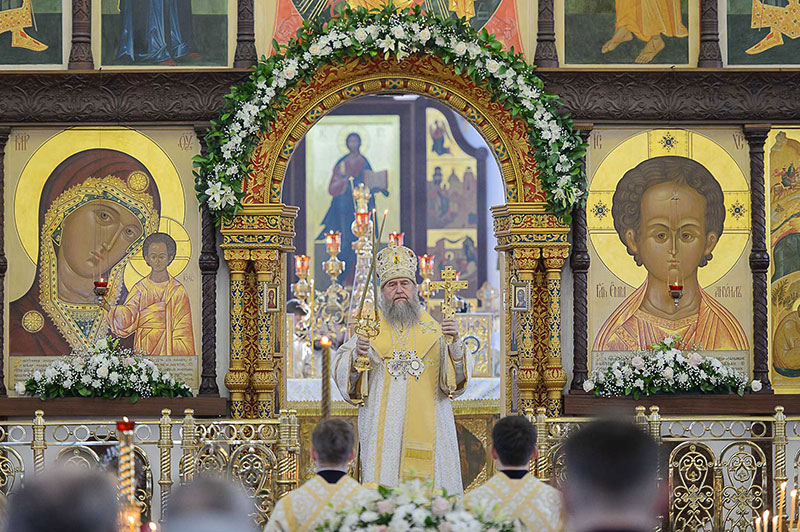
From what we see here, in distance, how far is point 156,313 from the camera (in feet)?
39.5

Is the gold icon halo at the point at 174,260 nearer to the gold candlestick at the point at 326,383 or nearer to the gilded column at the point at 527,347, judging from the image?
the gilded column at the point at 527,347

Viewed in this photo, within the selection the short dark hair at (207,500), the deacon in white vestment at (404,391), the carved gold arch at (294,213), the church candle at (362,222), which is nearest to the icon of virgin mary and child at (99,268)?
the carved gold arch at (294,213)

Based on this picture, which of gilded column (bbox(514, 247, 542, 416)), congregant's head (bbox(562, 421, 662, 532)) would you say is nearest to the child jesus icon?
gilded column (bbox(514, 247, 542, 416))

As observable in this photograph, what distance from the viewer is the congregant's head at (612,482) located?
3654mm

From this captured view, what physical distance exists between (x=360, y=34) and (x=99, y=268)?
3.53 metres

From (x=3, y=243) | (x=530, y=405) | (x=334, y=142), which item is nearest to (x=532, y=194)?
(x=530, y=405)

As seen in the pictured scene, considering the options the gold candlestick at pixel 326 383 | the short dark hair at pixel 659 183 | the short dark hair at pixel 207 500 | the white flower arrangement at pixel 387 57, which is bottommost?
the short dark hair at pixel 207 500

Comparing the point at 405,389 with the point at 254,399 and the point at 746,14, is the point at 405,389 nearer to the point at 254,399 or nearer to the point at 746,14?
the point at 254,399

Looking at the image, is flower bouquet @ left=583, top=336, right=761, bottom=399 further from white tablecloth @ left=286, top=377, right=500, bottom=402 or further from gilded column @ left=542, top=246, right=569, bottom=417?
white tablecloth @ left=286, top=377, right=500, bottom=402

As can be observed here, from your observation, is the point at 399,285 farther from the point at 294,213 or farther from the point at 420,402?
the point at 294,213

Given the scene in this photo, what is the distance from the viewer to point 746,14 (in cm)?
1238

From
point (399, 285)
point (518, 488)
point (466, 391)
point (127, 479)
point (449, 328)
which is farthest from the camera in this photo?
point (466, 391)

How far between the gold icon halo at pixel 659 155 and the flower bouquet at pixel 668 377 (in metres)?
0.84

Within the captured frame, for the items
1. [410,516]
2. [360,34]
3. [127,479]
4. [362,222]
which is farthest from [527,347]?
[127,479]
